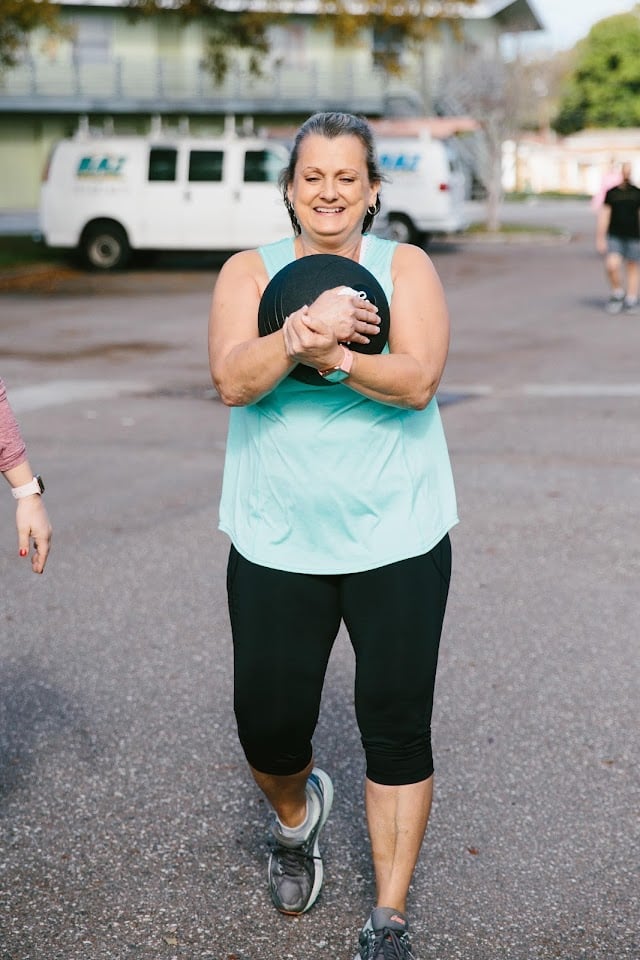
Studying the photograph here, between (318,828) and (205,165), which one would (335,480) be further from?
(205,165)

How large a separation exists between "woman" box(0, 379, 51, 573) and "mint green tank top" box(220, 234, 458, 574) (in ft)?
1.72

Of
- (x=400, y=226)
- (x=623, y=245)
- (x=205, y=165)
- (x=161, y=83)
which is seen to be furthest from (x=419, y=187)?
(x=161, y=83)

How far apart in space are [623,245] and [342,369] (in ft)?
44.9

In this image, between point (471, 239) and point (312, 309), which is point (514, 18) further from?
point (312, 309)

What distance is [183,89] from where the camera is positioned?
161 feet

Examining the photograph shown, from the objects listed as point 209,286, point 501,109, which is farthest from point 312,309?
point 501,109

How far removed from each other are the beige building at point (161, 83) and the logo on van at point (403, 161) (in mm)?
23845

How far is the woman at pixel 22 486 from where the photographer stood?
9.80ft

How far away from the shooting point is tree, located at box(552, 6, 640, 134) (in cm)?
8806

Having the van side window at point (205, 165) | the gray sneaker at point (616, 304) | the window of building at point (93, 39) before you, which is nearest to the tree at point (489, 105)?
the window of building at point (93, 39)

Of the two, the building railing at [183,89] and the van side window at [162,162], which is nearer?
the van side window at [162,162]

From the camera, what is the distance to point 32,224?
38.0 metres

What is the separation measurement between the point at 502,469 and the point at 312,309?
5579 millimetres

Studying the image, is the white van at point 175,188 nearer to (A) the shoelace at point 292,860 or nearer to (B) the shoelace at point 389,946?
(A) the shoelace at point 292,860
